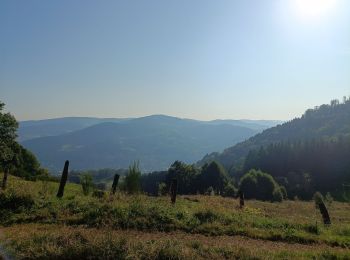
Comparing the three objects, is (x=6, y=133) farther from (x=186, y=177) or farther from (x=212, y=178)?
(x=212, y=178)

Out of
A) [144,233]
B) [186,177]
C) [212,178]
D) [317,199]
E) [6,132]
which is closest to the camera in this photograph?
[144,233]

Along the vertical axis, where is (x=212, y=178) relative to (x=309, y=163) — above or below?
below

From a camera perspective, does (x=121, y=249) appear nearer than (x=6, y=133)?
Yes

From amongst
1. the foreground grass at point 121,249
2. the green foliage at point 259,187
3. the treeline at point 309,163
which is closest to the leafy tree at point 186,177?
the green foliage at point 259,187

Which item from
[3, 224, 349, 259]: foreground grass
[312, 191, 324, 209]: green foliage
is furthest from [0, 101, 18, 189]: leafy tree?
[3, 224, 349, 259]: foreground grass

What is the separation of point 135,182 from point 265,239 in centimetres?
952

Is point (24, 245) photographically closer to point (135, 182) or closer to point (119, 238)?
point (119, 238)

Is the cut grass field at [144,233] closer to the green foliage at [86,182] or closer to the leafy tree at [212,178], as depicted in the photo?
the green foliage at [86,182]

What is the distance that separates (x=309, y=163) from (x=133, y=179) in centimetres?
14391

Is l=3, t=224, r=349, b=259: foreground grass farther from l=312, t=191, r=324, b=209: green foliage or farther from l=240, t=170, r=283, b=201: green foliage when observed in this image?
l=240, t=170, r=283, b=201: green foliage

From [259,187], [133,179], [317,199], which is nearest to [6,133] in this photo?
[133,179]

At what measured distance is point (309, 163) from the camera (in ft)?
509

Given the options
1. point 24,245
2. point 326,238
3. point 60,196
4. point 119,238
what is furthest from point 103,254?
point 60,196

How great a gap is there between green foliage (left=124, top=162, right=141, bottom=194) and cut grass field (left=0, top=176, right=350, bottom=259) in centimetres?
269
